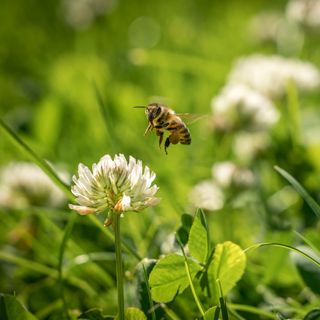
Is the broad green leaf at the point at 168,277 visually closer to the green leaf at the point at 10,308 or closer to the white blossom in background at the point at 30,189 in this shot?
the green leaf at the point at 10,308

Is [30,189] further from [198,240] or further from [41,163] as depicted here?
[198,240]

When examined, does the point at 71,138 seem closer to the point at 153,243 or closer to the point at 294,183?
the point at 153,243

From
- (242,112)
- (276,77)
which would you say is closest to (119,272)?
(242,112)

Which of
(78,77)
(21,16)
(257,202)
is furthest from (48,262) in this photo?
(21,16)

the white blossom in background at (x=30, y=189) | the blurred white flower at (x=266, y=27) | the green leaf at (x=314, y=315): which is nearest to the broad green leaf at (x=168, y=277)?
the green leaf at (x=314, y=315)

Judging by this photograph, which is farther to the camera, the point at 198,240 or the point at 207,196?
the point at 207,196

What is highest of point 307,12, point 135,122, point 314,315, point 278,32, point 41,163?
point 278,32

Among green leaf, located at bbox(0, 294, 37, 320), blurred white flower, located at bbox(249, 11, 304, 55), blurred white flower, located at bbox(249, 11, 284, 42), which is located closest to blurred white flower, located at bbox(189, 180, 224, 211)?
green leaf, located at bbox(0, 294, 37, 320)
